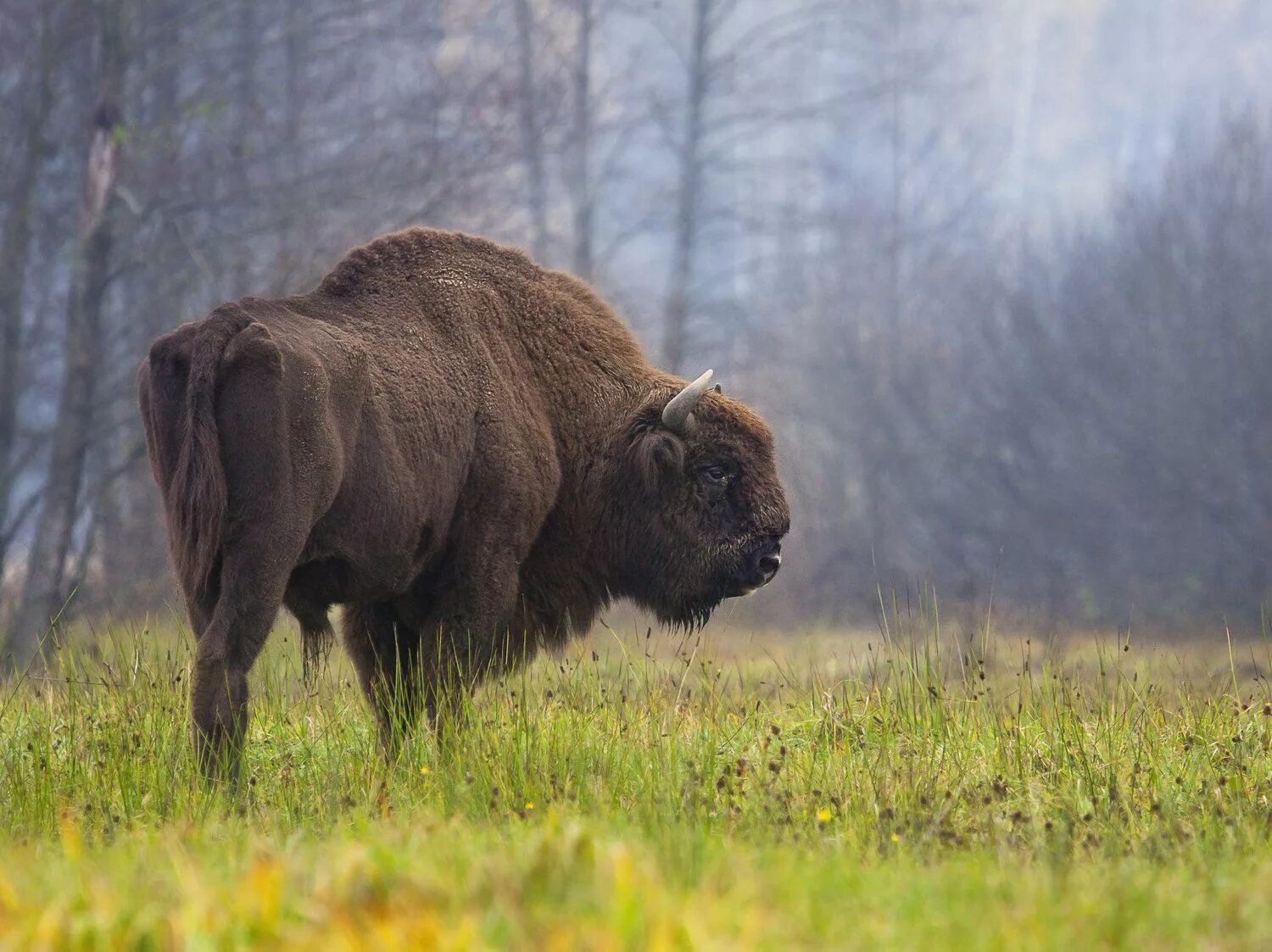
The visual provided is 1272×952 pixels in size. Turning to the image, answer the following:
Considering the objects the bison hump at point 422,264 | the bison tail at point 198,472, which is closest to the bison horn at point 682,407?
the bison hump at point 422,264

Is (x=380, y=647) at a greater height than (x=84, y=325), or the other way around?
(x=84, y=325)

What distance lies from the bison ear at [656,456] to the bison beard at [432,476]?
0.01 metres

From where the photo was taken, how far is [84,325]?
1389 cm

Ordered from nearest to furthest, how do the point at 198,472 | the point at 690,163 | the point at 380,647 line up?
the point at 198,472
the point at 380,647
the point at 690,163

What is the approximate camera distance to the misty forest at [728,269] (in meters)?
14.9

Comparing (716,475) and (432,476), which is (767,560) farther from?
(432,476)

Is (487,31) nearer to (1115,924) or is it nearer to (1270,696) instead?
(1270,696)

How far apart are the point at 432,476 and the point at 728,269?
21.9m

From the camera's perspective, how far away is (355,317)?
668 centimetres

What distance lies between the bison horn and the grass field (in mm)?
1185

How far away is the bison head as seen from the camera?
7.47 m

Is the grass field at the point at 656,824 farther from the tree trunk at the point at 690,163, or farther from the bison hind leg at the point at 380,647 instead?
the tree trunk at the point at 690,163

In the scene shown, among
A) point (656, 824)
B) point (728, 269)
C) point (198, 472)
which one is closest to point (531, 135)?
point (728, 269)

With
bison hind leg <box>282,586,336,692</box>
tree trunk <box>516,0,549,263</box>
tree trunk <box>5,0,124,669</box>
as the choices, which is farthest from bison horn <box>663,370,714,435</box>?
tree trunk <box>516,0,549,263</box>
